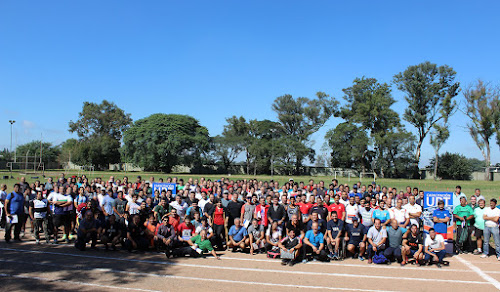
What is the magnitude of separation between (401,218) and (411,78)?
191 ft

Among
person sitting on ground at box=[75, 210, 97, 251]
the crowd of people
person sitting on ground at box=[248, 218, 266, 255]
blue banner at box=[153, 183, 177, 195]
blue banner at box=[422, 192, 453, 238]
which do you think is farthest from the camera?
blue banner at box=[153, 183, 177, 195]

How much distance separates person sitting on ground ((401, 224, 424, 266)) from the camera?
9797 mm

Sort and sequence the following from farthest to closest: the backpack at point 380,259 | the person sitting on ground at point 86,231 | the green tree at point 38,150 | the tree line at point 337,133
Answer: the green tree at point 38,150, the tree line at point 337,133, the person sitting on ground at point 86,231, the backpack at point 380,259

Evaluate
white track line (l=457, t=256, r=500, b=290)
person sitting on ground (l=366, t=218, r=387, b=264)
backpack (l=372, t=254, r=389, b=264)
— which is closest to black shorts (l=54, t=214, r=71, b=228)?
person sitting on ground (l=366, t=218, r=387, b=264)

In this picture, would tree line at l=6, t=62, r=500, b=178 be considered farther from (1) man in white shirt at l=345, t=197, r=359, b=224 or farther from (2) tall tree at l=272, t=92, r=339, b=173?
(1) man in white shirt at l=345, t=197, r=359, b=224

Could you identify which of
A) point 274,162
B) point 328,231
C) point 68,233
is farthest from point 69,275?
point 274,162

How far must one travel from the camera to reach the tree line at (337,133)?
196 feet

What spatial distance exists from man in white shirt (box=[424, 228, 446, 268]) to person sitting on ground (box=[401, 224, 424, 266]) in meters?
0.17

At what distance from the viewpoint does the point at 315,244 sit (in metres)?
10.2

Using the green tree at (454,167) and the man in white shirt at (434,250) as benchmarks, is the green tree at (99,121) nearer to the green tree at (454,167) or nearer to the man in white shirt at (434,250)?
the green tree at (454,167)

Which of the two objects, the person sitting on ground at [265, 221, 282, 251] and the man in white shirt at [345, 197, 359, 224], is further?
the man in white shirt at [345, 197, 359, 224]

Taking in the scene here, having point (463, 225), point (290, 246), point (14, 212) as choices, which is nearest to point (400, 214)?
point (463, 225)

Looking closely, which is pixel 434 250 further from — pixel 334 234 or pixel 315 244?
pixel 315 244

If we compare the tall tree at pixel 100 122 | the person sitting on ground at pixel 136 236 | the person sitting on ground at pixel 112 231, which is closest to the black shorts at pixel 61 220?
the person sitting on ground at pixel 112 231
